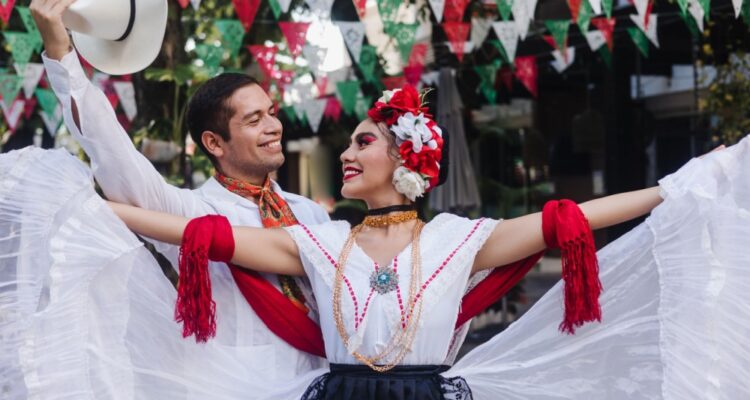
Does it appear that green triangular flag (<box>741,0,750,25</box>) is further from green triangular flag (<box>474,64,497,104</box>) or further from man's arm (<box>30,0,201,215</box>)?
man's arm (<box>30,0,201,215</box>)

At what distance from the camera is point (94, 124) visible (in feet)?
7.59

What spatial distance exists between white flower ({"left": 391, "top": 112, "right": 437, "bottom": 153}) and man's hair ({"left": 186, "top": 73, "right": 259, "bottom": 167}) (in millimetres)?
568

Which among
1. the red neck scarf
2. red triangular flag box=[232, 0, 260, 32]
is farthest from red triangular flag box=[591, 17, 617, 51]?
the red neck scarf

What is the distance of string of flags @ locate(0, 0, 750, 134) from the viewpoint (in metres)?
5.52

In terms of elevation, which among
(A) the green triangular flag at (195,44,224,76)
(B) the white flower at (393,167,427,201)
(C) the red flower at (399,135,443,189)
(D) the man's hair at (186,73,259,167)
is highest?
(D) the man's hair at (186,73,259,167)

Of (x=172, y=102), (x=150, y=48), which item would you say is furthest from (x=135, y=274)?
(x=172, y=102)

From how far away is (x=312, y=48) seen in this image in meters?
7.10

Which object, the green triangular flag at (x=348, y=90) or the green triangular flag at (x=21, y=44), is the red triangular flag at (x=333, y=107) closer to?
the green triangular flag at (x=348, y=90)

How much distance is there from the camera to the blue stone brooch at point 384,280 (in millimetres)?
2428

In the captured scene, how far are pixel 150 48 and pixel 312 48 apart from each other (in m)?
4.67

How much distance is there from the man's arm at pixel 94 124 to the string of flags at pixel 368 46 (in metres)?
2.55

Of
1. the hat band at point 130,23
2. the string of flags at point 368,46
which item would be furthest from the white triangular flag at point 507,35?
the hat band at point 130,23

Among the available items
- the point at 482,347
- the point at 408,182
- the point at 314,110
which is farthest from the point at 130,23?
the point at 314,110

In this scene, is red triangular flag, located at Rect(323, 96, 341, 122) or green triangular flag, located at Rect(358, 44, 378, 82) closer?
green triangular flag, located at Rect(358, 44, 378, 82)
